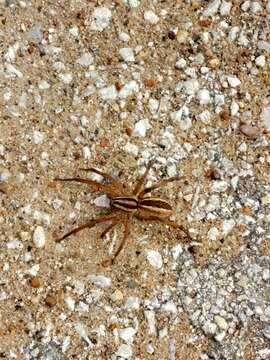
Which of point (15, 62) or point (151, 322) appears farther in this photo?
point (15, 62)

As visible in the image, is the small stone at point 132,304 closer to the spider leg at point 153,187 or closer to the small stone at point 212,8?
the spider leg at point 153,187

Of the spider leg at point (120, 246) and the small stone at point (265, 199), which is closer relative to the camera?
the spider leg at point (120, 246)

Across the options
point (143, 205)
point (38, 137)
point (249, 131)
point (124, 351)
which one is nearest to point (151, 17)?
point (249, 131)

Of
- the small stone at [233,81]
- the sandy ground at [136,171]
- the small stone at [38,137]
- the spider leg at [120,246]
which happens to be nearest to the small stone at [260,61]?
the sandy ground at [136,171]

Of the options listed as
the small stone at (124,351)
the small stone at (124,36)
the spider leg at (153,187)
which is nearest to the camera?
the small stone at (124,351)

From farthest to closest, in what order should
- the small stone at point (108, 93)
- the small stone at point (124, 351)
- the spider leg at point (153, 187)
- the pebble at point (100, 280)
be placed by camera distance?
the small stone at point (108, 93), the spider leg at point (153, 187), the pebble at point (100, 280), the small stone at point (124, 351)

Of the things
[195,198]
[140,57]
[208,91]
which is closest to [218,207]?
[195,198]

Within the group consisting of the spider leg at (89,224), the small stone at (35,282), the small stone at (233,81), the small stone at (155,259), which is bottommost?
the small stone at (35,282)

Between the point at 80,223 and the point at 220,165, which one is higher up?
the point at 220,165

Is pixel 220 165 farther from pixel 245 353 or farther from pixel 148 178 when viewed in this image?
pixel 245 353
